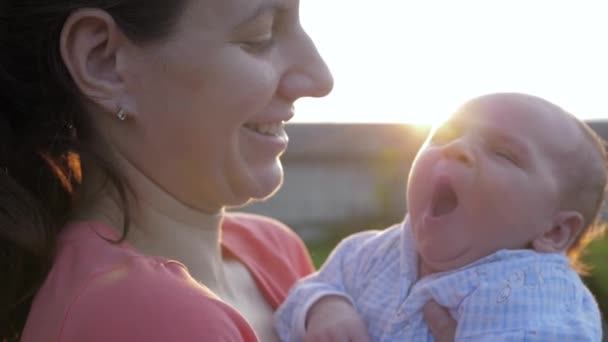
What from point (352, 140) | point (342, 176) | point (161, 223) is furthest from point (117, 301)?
point (342, 176)

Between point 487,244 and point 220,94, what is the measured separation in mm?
626

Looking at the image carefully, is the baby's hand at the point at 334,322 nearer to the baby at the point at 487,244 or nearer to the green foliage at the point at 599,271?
the baby at the point at 487,244

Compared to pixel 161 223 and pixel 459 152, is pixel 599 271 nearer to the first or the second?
pixel 459 152

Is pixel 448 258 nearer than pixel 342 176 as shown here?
Yes

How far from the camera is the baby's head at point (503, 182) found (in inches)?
68.4

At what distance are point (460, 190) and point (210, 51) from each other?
586mm

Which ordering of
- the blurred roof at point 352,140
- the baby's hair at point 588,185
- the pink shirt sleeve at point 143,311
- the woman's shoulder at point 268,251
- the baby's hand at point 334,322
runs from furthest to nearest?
the blurred roof at point 352,140
the woman's shoulder at point 268,251
the baby's hair at point 588,185
the baby's hand at point 334,322
the pink shirt sleeve at point 143,311

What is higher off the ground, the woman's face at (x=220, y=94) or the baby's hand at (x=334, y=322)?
the woman's face at (x=220, y=94)

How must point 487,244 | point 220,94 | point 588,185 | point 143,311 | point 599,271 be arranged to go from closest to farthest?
1. point 143,311
2. point 220,94
3. point 487,244
4. point 588,185
5. point 599,271

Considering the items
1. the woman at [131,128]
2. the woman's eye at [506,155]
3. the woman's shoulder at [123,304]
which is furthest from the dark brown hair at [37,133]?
the woman's eye at [506,155]

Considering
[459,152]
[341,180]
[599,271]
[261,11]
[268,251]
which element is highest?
[261,11]

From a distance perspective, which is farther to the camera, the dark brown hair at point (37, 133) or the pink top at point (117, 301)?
the dark brown hair at point (37, 133)

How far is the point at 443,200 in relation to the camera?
179 cm

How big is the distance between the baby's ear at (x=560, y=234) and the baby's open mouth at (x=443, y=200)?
0.63 feet
